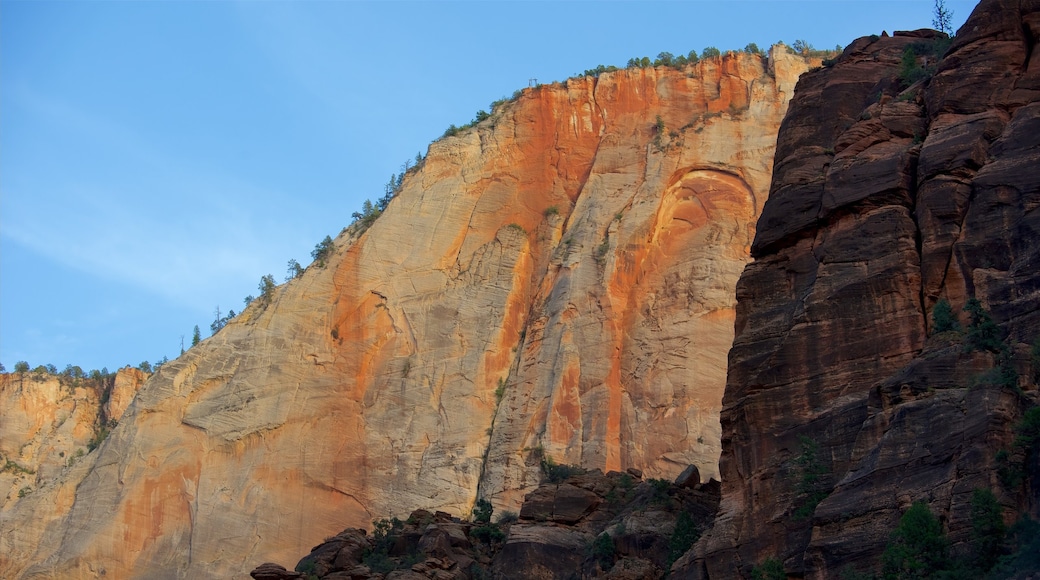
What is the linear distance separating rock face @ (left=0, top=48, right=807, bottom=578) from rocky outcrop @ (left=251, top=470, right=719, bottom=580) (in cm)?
907

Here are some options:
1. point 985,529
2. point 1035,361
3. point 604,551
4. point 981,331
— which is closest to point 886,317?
point 981,331

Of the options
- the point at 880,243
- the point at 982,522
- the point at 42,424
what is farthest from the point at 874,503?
the point at 42,424

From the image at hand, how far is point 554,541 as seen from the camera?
56.5 metres

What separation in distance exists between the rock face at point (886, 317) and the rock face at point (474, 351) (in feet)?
70.0

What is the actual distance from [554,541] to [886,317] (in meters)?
16.7

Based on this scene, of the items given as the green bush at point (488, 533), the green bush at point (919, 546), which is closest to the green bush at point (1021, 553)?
the green bush at point (919, 546)

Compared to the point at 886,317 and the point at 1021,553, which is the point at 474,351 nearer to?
the point at 886,317

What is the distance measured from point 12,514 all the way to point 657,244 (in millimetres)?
29775

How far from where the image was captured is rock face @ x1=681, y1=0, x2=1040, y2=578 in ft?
128

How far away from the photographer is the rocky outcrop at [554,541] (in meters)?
53.8

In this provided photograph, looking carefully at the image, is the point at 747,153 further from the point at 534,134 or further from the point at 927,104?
the point at 927,104

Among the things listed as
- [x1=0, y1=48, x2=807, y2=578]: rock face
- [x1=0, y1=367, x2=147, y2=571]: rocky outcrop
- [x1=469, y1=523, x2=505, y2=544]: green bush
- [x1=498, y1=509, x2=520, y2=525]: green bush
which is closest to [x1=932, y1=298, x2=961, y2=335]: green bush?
[x1=469, y1=523, x2=505, y2=544]: green bush

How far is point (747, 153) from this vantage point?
253ft

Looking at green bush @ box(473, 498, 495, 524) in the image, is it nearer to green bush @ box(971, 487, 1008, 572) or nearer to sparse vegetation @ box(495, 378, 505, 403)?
sparse vegetation @ box(495, 378, 505, 403)
